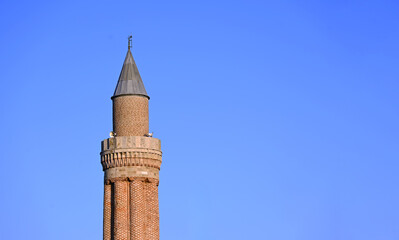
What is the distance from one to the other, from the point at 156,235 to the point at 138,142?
665 centimetres

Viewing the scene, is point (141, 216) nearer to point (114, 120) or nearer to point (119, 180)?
point (119, 180)

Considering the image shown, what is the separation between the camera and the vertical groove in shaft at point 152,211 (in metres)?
66.1

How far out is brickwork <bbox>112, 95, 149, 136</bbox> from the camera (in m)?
67.9

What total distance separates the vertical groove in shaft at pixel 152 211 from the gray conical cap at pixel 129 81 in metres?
6.73

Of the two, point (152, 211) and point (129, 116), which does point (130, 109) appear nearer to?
point (129, 116)

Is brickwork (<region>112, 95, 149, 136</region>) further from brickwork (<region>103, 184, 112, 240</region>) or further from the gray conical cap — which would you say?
brickwork (<region>103, 184, 112, 240</region>)

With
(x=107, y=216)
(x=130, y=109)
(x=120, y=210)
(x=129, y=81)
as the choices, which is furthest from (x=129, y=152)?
(x=129, y=81)

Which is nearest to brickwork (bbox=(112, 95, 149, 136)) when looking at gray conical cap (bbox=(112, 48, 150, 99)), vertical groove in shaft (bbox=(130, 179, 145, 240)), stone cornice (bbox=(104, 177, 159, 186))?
gray conical cap (bbox=(112, 48, 150, 99))

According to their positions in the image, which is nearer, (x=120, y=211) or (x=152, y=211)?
(x=120, y=211)

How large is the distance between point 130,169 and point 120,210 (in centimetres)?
305

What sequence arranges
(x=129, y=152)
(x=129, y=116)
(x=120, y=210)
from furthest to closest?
1. (x=129, y=116)
2. (x=129, y=152)
3. (x=120, y=210)

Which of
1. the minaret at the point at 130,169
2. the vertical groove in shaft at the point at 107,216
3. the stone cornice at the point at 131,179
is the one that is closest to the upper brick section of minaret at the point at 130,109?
the minaret at the point at 130,169

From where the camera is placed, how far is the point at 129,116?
6800 centimetres

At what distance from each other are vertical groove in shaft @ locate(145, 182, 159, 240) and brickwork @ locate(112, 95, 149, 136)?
3968mm
